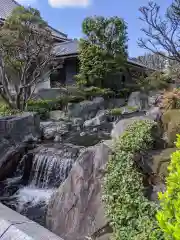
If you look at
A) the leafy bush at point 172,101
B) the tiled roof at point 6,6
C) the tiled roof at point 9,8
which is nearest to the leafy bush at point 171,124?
the leafy bush at point 172,101

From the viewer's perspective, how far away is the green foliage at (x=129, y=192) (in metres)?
3.36

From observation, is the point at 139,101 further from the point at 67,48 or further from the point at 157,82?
the point at 67,48

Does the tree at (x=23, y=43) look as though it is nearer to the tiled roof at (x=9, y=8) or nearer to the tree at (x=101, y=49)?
the tree at (x=101, y=49)

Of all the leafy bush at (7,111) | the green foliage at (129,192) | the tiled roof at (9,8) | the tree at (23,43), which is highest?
the tiled roof at (9,8)

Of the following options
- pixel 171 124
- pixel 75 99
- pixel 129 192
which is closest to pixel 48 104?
pixel 75 99

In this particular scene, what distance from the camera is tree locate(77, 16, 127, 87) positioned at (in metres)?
19.6

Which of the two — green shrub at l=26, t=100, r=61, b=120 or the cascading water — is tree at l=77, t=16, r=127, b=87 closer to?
green shrub at l=26, t=100, r=61, b=120

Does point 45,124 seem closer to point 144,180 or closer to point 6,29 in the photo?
point 6,29

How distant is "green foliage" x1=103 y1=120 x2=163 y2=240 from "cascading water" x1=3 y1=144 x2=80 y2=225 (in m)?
3.43

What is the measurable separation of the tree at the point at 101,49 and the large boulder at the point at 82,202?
14.9 metres

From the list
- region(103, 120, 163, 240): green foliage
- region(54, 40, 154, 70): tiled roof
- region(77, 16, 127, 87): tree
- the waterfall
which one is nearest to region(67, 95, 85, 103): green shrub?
region(77, 16, 127, 87): tree

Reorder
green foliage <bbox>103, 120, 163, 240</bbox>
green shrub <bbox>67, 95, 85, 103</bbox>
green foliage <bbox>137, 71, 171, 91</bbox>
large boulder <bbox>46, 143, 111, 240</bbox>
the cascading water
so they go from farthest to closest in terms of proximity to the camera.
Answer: green foliage <bbox>137, 71, 171, 91</bbox>, green shrub <bbox>67, 95, 85, 103</bbox>, the cascading water, large boulder <bbox>46, 143, 111, 240</bbox>, green foliage <bbox>103, 120, 163, 240</bbox>

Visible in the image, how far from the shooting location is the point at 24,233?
6.15 feet

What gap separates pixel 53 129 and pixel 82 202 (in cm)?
855
